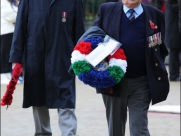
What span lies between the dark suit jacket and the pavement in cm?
204

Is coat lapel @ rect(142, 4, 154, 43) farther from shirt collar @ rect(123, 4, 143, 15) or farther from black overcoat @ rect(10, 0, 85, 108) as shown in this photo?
black overcoat @ rect(10, 0, 85, 108)

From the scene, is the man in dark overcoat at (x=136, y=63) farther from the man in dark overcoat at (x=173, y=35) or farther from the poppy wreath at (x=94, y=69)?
the man in dark overcoat at (x=173, y=35)

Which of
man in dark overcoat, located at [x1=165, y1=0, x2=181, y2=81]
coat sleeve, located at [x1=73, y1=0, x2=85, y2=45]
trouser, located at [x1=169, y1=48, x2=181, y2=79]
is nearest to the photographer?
coat sleeve, located at [x1=73, y1=0, x2=85, y2=45]

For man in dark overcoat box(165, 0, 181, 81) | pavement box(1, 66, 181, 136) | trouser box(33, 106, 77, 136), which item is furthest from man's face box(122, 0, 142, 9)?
man in dark overcoat box(165, 0, 181, 81)

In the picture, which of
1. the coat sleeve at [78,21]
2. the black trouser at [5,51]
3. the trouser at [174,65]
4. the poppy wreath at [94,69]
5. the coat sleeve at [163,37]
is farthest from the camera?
the trouser at [174,65]

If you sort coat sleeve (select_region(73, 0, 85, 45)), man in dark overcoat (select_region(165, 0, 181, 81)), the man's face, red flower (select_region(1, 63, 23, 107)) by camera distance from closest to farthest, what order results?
1. the man's face
2. red flower (select_region(1, 63, 23, 107))
3. coat sleeve (select_region(73, 0, 85, 45))
4. man in dark overcoat (select_region(165, 0, 181, 81))

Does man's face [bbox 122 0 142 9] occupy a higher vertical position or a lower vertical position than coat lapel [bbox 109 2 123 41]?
higher

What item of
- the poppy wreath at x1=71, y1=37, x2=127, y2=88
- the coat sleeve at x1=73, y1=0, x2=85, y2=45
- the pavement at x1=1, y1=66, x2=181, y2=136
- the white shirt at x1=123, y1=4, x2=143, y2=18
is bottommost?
the pavement at x1=1, y1=66, x2=181, y2=136

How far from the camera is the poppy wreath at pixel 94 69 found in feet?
18.7

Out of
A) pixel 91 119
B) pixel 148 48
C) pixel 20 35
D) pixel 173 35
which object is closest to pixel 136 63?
pixel 148 48

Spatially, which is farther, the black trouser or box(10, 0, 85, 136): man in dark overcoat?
the black trouser

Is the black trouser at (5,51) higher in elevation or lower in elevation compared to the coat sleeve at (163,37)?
lower

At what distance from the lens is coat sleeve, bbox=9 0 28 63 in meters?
6.96

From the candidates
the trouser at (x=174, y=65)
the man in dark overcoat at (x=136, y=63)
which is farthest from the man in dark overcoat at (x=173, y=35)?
the man in dark overcoat at (x=136, y=63)
